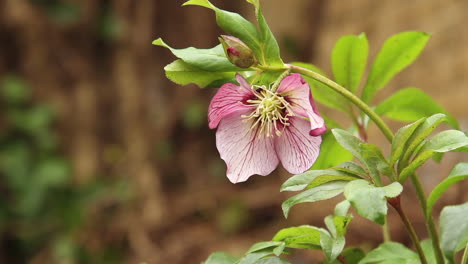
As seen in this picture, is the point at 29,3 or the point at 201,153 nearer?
the point at 29,3

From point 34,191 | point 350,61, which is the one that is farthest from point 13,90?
point 350,61

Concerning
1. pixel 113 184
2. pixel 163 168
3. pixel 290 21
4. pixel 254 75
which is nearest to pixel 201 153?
pixel 163 168

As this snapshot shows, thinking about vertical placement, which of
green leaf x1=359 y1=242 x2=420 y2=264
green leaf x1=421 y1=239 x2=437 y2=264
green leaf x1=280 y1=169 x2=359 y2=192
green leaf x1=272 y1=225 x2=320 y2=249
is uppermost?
green leaf x1=280 y1=169 x2=359 y2=192

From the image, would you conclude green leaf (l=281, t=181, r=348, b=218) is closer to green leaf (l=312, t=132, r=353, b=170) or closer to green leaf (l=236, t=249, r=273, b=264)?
green leaf (l=236, t=249, r=273, b=264)

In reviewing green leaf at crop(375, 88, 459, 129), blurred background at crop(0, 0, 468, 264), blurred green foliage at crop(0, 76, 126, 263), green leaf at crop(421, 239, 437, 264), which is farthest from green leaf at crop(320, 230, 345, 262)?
blurred green foliage at crop(0, 76, 126, 263)

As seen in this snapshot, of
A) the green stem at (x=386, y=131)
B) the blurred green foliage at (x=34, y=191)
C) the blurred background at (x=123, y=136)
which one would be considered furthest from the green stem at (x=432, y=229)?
the blurred green foliage at (x=34, y=191)

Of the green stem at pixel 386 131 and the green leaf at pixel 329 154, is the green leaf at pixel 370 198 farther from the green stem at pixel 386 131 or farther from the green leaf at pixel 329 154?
the green leaf at pixel 329 154

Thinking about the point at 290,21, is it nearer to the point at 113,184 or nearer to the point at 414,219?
the point at 113,184
